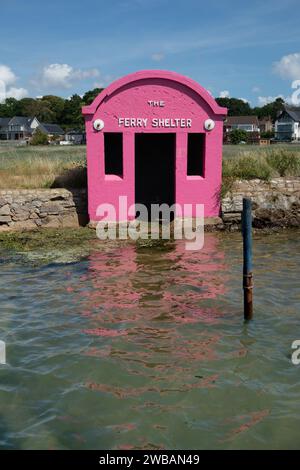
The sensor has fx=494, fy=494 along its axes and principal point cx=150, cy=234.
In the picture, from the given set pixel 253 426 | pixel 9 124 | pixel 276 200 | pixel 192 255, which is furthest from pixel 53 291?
pixel 9 124

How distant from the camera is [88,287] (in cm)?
1052

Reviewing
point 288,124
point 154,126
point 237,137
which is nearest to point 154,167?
point 154,126

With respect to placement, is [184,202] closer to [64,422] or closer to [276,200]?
[276,200]

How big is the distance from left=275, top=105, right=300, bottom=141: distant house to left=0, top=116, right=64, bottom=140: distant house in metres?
47.2

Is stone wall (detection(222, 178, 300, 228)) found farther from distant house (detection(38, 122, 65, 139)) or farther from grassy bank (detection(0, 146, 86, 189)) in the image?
distant house (detection(38, 122, 65, 139))

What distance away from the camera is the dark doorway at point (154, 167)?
18.4 meters

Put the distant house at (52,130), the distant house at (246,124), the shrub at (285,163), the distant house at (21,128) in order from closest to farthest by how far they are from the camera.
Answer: the shrub at (285,163)
the distant house at (52,130)
the distant house at (21,128)
the distant house at (246,124)

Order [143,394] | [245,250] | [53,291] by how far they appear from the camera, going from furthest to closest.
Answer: [53,291] → [245,250] → [143,394]

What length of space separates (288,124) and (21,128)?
57.8 metres

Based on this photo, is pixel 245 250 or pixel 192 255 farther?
pixel 192 255

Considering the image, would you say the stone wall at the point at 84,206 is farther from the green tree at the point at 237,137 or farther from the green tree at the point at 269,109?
the green tree at the point at 269,109

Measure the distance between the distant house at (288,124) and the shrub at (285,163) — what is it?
82.5 metres

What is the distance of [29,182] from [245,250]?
33.8 ft

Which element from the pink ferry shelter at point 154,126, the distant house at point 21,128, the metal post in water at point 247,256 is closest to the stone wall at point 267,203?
the pink ferry shelter at point 154,126
